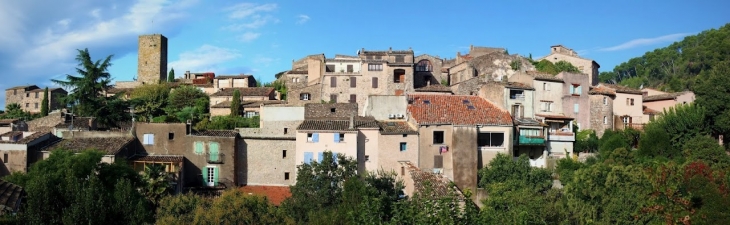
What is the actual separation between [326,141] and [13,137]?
55.9ft

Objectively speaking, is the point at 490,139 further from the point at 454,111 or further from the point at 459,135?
the point at 454,111

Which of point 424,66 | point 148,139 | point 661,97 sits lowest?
point 148,139

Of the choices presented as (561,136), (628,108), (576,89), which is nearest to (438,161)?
(561,136)

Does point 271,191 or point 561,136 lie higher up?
point 561,136

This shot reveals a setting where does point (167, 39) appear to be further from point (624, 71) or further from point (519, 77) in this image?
point (624, 71)

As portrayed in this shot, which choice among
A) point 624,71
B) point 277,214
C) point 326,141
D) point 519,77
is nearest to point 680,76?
point 624,71

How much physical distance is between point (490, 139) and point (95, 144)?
73.6 ft

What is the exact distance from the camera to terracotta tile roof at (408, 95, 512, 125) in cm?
4225

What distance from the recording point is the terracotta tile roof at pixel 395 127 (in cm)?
4106

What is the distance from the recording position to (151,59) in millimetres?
88438

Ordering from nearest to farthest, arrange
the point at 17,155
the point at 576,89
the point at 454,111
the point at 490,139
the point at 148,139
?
the point at 17,155 → the point at 148,139 → the point at 490,139 → the point at 454,111 → the point at 576,89

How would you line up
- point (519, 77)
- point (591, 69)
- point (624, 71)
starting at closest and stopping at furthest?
point (519, 77), point (591, 69), point (624, 71)

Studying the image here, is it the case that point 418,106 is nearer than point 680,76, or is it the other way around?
point 418,106

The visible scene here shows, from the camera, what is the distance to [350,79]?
180 ft
